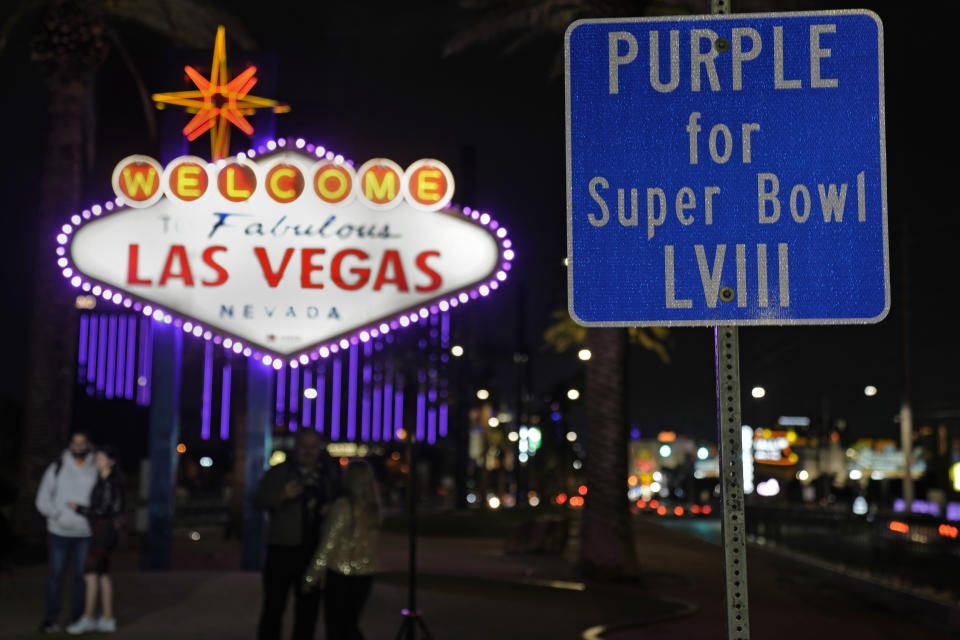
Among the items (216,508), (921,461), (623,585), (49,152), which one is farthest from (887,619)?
(921,461)

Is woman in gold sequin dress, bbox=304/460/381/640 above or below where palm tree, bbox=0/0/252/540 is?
below

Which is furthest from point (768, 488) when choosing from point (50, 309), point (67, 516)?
point (67, 516)

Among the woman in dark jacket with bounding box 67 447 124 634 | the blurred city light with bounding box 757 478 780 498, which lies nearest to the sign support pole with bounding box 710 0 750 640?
the woman in dark jacket with bounding box 67 447 124 634

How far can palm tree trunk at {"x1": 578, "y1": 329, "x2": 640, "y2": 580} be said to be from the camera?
18.5 metres

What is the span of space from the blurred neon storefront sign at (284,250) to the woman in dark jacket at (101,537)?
486cm

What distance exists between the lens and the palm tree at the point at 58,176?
1927 cm

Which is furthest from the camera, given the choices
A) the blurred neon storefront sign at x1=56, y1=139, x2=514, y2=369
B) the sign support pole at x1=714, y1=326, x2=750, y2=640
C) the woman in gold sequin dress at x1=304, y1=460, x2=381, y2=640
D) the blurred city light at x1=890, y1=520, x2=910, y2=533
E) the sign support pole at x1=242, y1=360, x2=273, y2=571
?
the blurred city light at x1=890, y1=520, x2=910, y2=533

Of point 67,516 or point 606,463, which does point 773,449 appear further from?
point 67,516

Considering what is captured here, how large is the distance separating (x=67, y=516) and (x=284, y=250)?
5688 millimetres

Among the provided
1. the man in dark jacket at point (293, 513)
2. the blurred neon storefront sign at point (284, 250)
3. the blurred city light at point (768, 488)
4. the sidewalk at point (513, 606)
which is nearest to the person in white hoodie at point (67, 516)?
the sidewalk at point (513, 606)

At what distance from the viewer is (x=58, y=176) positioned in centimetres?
1981

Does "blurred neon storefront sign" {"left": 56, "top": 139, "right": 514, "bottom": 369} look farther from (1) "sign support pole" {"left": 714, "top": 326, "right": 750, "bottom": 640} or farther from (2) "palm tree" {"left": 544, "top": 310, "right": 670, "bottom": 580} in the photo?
(1) "sign support pole" {"left": 714, "top": 326, "right": 750, "bottom": 640}

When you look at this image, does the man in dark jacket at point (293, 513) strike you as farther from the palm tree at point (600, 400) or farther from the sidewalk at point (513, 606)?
the palm tree at point (600, 400)

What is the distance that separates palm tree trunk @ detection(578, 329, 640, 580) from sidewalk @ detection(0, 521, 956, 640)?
25.1 inches
